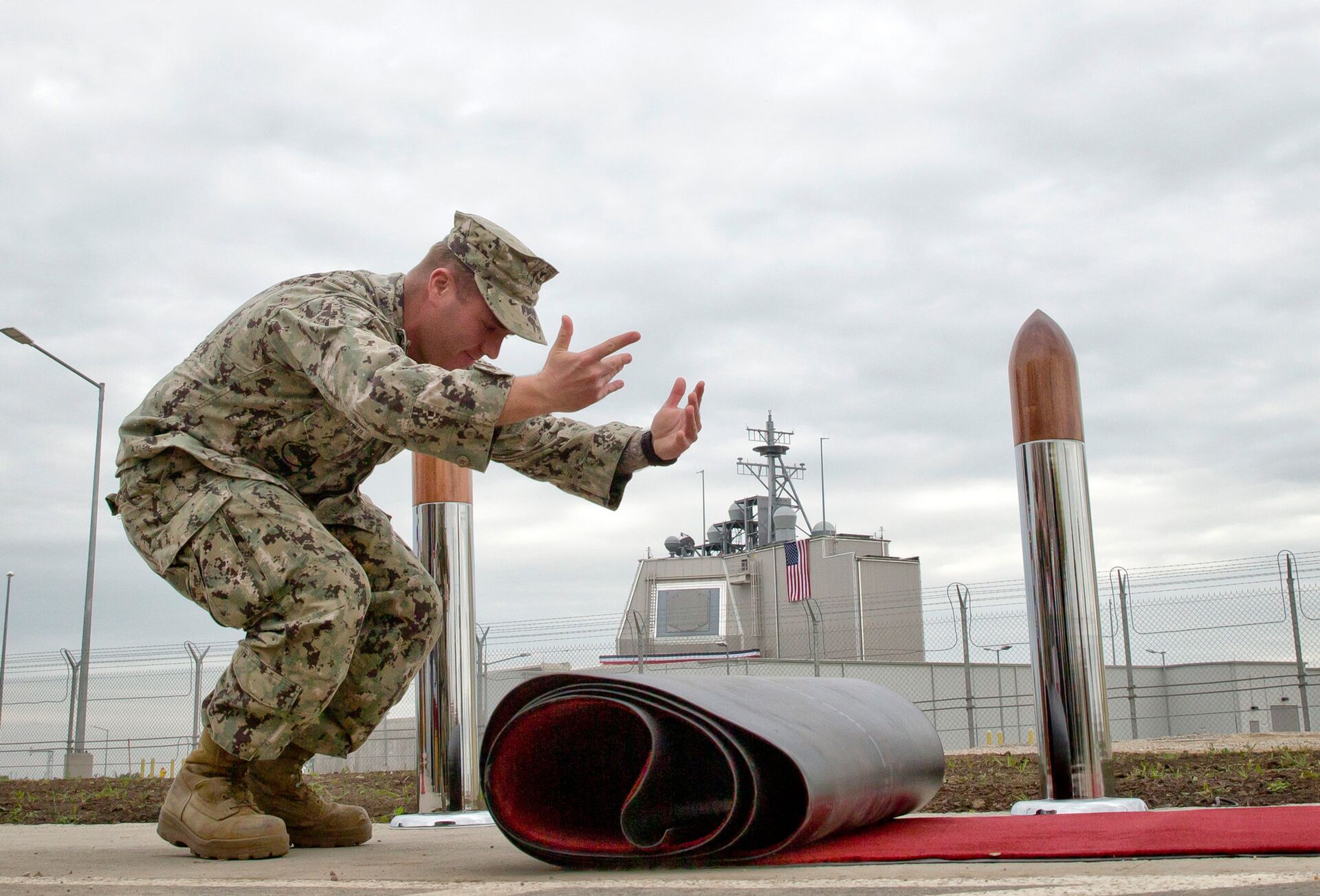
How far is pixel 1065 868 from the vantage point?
1.63 meters

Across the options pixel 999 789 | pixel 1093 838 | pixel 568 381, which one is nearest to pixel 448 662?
pixel 568 381

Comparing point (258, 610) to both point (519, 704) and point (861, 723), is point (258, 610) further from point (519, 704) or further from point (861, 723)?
point (861, 723)

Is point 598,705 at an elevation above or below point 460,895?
above

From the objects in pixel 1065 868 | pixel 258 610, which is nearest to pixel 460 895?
pixel 1065 868

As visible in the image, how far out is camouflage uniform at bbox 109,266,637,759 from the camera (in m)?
2.17

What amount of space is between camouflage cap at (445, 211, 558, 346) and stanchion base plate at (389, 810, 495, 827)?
5.97 ft

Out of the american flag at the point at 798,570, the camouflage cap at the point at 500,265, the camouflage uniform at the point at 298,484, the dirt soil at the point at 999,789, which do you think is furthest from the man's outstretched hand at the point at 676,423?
the american flag at the point at 798,570

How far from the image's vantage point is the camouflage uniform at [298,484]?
217cm

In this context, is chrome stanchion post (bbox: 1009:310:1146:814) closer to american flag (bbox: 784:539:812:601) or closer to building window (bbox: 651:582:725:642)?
building window (bbox: 651:582:725:642)

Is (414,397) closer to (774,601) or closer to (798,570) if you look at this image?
(798,570)

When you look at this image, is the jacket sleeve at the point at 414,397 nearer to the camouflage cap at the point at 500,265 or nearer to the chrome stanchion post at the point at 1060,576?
the camouflage cap at the point at 500,265

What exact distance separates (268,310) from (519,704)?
1.03 m

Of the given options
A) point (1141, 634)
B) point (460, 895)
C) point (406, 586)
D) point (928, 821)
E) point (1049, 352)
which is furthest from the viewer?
point (1141, 634)

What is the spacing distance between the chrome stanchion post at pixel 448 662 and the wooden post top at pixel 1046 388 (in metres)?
1.82
